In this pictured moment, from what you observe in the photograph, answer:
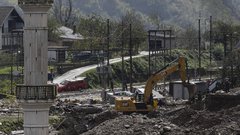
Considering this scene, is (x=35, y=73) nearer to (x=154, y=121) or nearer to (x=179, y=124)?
(x=154, y=121)

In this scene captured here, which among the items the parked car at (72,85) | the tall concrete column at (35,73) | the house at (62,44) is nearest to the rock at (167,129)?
the tall concrete column at (35,73)

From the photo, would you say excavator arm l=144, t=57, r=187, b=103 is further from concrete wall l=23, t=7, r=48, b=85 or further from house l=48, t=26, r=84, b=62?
house l=48, t=26, r=84, b=62

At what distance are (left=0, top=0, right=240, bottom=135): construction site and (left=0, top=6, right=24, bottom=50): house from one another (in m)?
0.20

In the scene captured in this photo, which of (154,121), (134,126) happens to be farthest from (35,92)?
(154,121)

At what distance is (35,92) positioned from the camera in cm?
2903

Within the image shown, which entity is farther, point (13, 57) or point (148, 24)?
point (148, 24)

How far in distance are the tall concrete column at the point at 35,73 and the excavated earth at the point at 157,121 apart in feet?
54.1

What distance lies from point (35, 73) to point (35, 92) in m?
0.60

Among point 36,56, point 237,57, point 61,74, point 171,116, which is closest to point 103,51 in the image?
point 61,74

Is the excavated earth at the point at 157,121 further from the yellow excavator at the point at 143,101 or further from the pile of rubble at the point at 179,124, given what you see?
the yellow excavator at the point at 143,101

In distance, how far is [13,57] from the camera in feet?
294

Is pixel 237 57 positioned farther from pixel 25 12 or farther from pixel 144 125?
pixel 25 12

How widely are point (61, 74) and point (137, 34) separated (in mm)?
25586

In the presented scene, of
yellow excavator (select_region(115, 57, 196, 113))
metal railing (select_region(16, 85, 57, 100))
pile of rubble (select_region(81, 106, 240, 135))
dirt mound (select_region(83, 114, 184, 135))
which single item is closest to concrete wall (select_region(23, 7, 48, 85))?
metal railing (select_region(16, 85, 57, 100))
